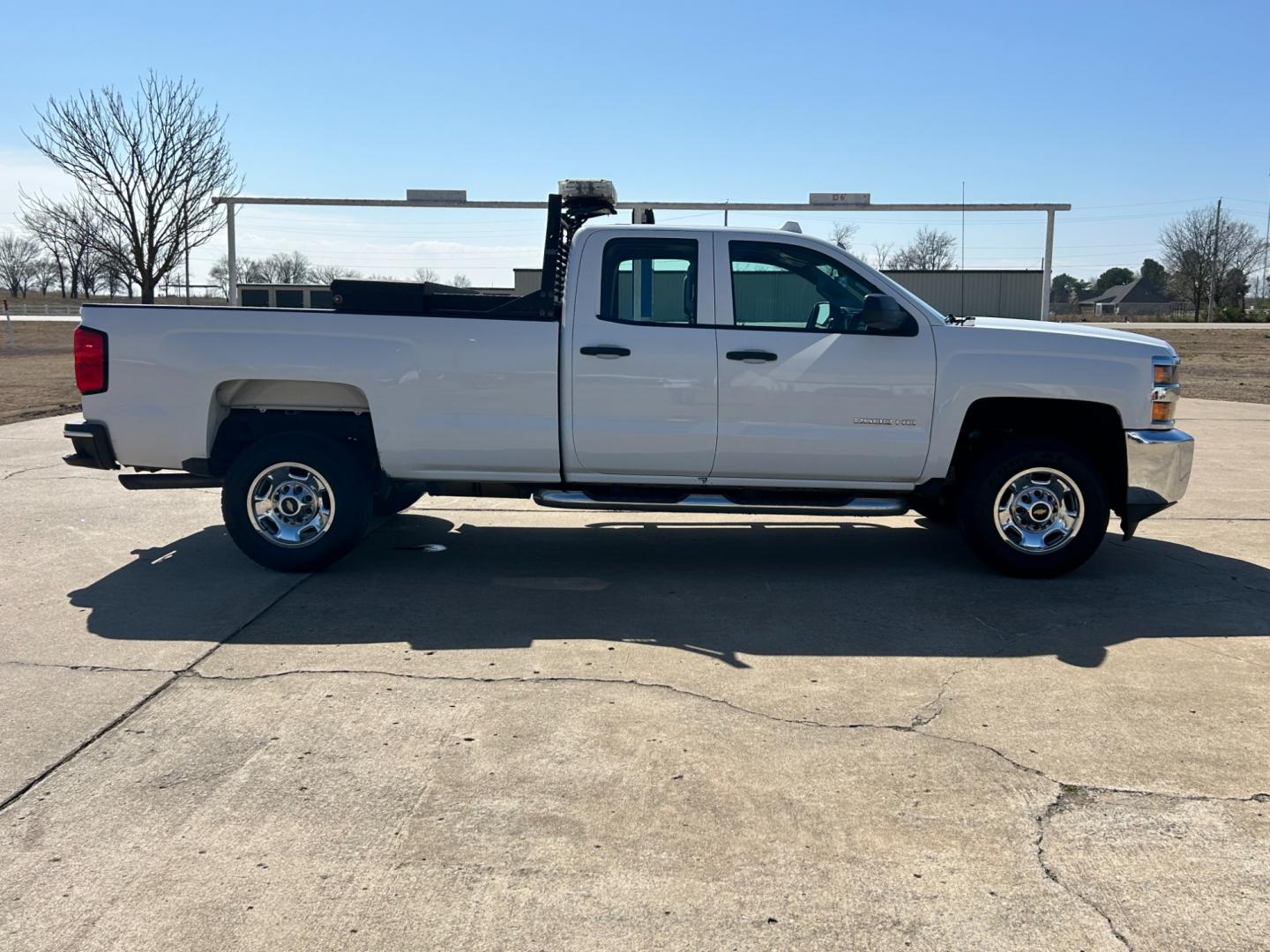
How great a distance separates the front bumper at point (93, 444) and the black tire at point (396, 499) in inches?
67.3

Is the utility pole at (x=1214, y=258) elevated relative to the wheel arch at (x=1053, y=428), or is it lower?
elevated

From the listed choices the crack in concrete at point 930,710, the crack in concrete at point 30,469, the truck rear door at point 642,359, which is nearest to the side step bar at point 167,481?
the truck rear door at point 642,359

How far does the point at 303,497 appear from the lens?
6750 mm

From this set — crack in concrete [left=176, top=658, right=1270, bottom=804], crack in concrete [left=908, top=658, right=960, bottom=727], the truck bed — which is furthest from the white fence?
crack in concrete [left=908, top=658, right=960, bottom=727]

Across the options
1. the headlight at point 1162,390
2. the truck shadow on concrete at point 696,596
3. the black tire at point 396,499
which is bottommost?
the truck shadow on concrete at point 696,596

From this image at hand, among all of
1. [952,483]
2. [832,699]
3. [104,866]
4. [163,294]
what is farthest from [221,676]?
Answer: [163,294]

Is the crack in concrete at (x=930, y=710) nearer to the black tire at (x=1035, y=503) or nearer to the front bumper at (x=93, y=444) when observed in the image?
the black tire at (x=1035, y=503)

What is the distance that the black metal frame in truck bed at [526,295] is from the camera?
262 inches

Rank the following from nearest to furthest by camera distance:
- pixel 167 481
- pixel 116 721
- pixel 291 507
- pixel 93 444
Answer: pixel 116 721 < pixel 93 444 < pixel 291 507 < pixel 167 481

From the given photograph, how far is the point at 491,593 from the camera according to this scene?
641 centimetres

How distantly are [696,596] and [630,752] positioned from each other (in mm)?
2227

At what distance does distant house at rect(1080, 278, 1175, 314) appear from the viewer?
10306 centimetres

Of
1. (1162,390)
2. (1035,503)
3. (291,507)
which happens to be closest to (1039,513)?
(1035,503)

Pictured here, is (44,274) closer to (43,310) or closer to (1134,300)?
(43,310)
